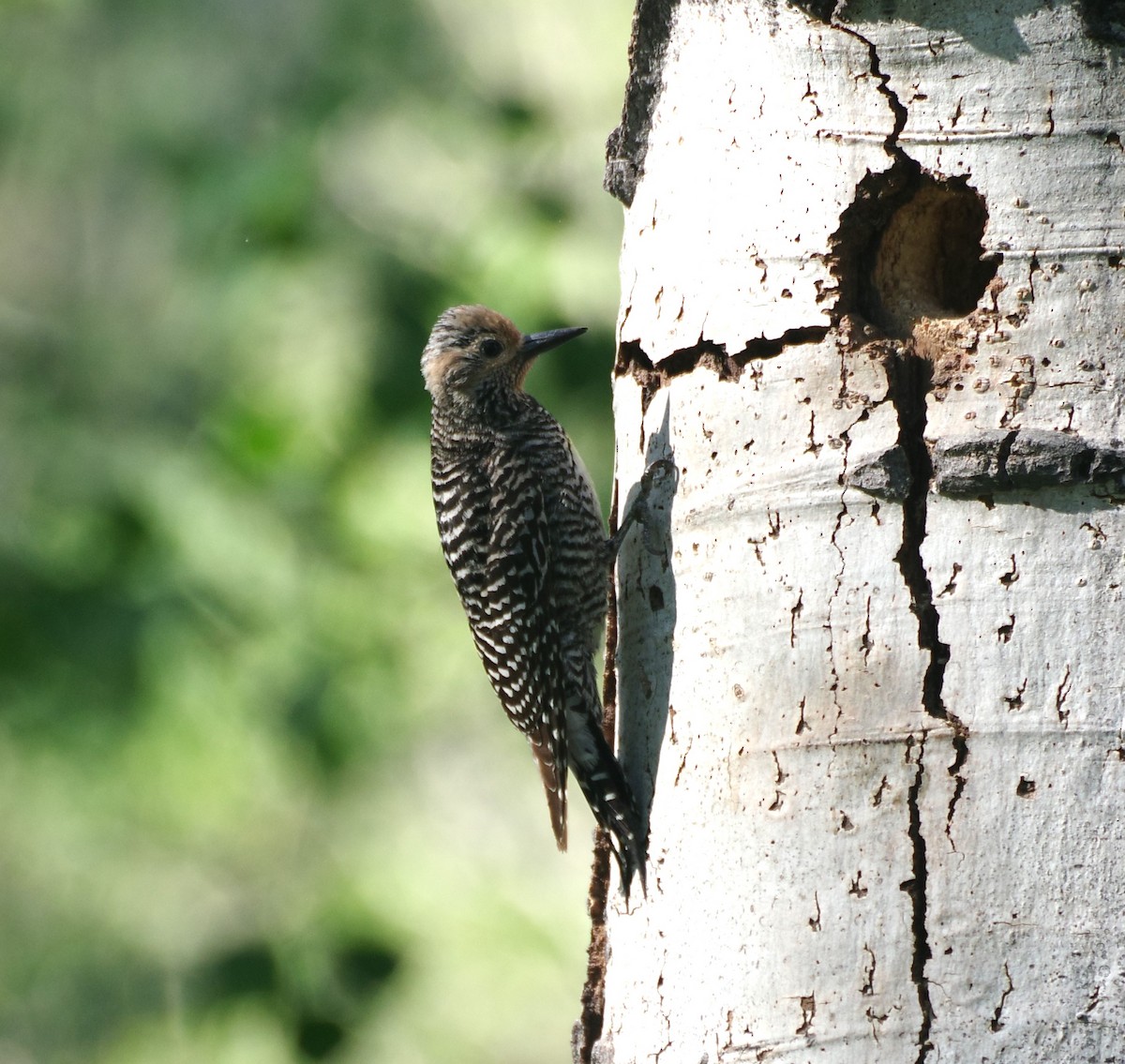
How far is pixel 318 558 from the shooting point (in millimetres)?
5832

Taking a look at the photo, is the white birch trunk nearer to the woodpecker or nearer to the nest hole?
the nest hole

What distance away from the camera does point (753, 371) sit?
311cm

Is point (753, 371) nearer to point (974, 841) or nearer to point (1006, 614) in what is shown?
point (1006, 614)

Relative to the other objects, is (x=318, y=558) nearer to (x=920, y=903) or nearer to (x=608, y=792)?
(x=608, y=792)

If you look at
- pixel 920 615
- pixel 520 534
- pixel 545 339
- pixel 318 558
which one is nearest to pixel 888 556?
pixel 920 615

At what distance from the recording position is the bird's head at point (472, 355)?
205 inches

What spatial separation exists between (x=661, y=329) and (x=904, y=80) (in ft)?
2.58

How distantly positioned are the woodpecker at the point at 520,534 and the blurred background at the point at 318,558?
0.34 metres

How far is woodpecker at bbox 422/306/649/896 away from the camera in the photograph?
4488mm

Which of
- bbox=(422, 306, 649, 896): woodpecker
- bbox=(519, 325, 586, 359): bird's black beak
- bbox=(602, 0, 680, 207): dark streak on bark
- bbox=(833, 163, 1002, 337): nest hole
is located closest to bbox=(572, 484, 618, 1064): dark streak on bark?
bbox=(422, 306, 649, 896): woodpecker

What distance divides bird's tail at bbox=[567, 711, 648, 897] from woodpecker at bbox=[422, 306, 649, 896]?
12mm

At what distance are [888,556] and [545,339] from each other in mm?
2495

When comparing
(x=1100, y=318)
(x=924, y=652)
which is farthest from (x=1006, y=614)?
(x=1100, y=318)

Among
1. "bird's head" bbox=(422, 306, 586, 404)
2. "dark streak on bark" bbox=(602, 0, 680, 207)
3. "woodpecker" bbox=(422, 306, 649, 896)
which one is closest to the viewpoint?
"dark streak on bark" bbox=(602, 0, 680, 207)
